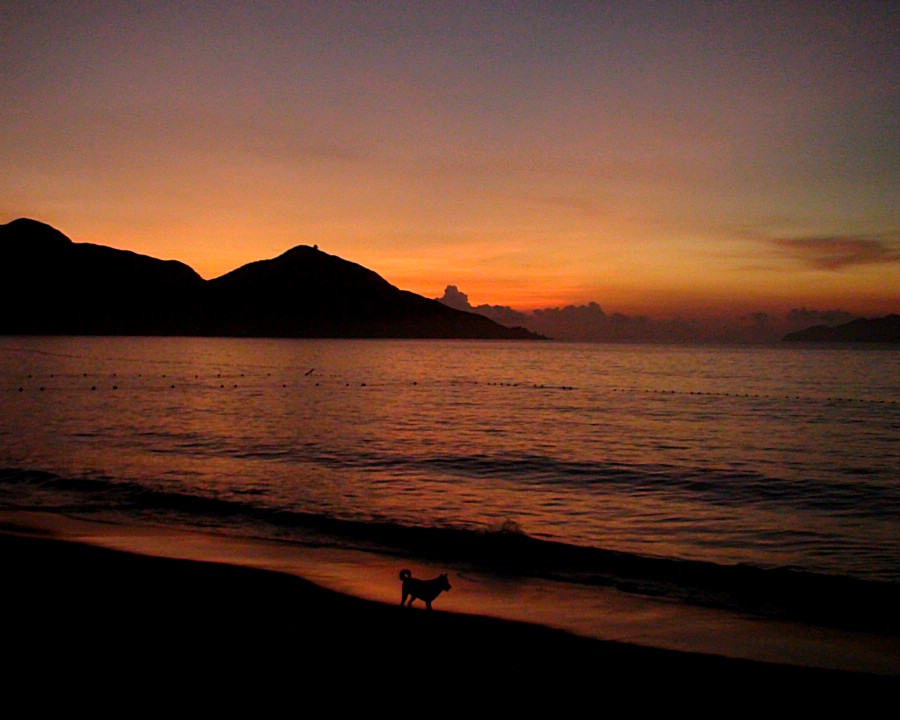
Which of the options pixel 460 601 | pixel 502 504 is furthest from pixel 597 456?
pixel 460 601

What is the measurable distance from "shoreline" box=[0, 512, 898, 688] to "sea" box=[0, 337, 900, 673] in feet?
8.47

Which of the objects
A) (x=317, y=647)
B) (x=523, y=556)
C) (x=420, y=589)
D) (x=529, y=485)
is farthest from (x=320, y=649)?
(x=529, y=485)

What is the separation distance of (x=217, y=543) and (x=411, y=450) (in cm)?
1666

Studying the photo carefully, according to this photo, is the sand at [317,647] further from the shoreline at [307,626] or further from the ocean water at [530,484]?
the ocean water at [530,484]

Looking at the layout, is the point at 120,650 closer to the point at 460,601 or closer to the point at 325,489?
the point at 460,601

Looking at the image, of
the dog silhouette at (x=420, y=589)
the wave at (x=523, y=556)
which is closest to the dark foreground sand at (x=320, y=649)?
the dog silhouette at (x=420, y=589)

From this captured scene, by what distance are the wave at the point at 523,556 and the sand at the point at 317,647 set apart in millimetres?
3221

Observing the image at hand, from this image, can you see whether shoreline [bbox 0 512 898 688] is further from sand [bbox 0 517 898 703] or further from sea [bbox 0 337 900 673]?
sea [bbox 0 337 900 673]

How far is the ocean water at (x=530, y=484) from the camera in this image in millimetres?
13289

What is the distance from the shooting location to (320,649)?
7.82 meters

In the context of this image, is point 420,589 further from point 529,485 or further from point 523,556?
point 529,485

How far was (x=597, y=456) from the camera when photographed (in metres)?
29.4

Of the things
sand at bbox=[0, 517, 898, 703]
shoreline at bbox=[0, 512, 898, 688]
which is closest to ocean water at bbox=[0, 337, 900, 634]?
shoreline at bbox=[0, 512, 898, 688]

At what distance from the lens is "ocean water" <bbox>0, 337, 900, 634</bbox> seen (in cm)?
1329
